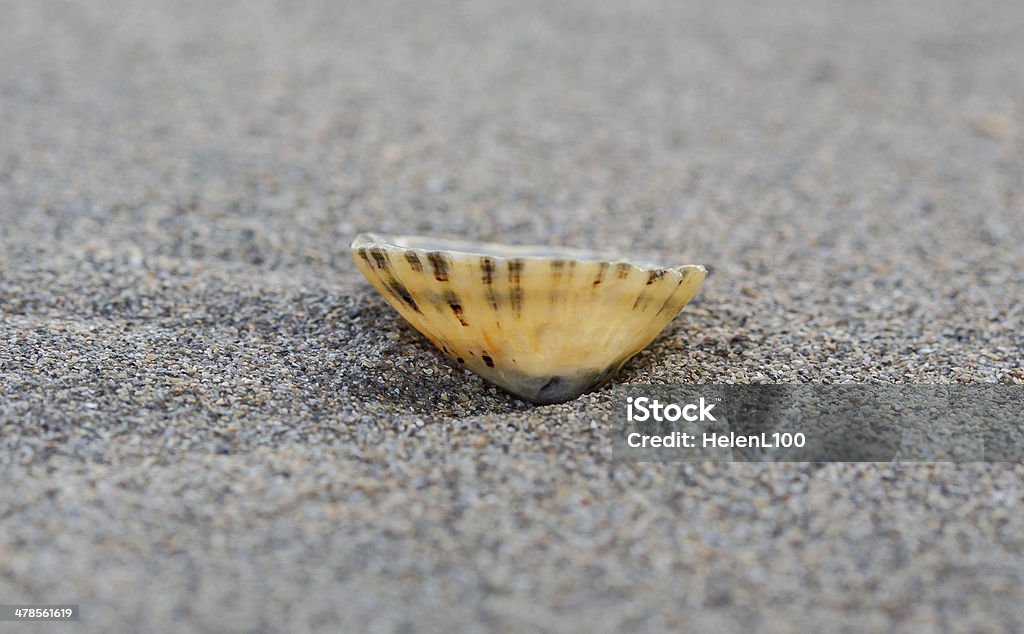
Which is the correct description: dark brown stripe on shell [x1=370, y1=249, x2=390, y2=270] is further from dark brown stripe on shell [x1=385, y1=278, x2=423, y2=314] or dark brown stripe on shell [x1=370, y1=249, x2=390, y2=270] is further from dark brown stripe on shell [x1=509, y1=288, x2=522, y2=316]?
dark brown stripe on shell [x1=509, y1=288, x2=522, y2=316]

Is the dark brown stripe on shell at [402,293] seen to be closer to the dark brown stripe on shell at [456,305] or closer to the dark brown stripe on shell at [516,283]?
the dark brown stripe on shell at [456,305]

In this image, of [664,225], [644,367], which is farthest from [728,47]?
[644,367]

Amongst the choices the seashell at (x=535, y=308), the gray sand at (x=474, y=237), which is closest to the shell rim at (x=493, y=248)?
the seashell at (x=535, y=308)

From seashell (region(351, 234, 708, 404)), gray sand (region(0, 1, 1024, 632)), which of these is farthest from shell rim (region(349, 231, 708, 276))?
gray sand (region(0, 1, 1024, 632))

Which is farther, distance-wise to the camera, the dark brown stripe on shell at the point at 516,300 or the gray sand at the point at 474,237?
the dark brown stripe on shell at the point at 516,300

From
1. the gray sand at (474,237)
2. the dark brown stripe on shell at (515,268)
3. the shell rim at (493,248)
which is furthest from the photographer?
the shell rim at (493,248)

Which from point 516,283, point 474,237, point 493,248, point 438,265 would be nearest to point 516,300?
point 516,283
